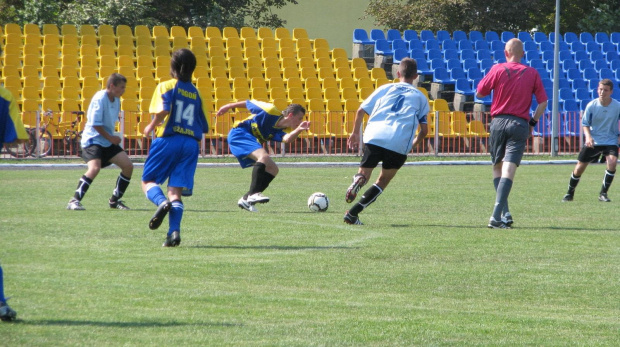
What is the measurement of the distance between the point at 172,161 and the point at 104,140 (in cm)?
379

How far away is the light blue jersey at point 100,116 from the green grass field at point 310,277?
0.95 meters

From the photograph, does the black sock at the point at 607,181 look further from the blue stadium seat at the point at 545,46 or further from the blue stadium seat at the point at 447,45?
the blue stadium seat at the point at 545,46

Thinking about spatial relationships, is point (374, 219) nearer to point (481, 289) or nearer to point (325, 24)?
point (481, 289)

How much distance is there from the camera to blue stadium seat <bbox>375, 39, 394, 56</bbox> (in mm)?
33219

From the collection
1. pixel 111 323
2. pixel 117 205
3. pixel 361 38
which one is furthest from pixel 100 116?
pixel 361 38

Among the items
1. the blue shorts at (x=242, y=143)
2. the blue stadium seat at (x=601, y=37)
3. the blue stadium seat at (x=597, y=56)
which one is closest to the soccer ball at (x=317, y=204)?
the blue shorts at (x=242, y=143)

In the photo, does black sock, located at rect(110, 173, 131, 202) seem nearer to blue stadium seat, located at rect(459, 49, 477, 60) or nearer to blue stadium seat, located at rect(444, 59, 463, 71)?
blue stadium seat, located at rect(444, 59, 463, 71)

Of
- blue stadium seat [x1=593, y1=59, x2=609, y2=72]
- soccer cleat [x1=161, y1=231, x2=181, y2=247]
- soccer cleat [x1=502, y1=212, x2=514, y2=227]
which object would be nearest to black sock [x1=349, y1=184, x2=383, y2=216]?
soccer cleat [x1=502, y1=212, x2=514, y2=227]

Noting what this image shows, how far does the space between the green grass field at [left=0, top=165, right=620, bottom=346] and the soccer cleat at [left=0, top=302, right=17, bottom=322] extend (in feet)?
0.27

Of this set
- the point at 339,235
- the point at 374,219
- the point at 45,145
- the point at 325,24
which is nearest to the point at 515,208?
the point at 374,219

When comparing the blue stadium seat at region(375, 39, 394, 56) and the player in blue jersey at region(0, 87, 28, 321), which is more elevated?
the blue stadium seat at region(375, 39, 394, 56)

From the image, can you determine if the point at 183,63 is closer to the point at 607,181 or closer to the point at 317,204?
the point at 317,204

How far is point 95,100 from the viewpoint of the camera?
448 inches

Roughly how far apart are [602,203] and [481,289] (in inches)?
319
